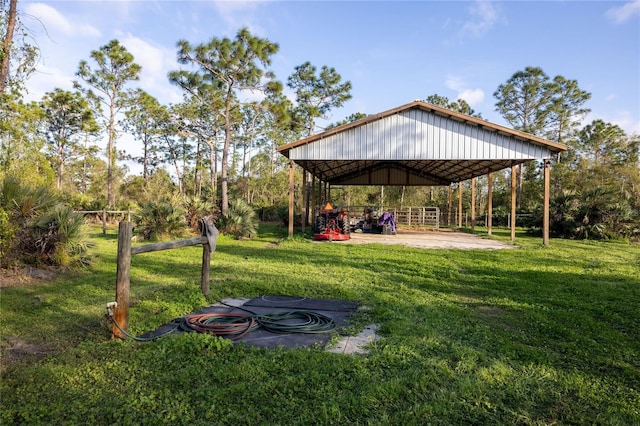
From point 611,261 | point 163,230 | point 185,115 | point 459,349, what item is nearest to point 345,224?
point 163,230

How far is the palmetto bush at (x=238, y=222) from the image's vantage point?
14.2m

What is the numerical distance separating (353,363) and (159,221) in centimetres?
1012

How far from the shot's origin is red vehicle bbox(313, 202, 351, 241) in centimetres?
1366

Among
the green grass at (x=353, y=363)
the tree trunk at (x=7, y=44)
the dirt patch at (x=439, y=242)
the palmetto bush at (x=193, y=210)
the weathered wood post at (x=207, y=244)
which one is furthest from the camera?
the palmetto bush at (x=193, y=210)

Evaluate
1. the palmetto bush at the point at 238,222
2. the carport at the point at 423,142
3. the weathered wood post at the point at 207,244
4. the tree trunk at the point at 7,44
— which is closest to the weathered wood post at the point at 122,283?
the weathered wood post at the point at 207,244

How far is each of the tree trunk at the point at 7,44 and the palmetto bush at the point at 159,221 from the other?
5.46 meters

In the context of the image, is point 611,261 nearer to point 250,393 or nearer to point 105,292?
point 250,393

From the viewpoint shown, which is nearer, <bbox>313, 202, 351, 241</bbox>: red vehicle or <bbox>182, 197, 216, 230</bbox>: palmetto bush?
<bbox>313, 202, 351, 241</bbox>: red vehicle

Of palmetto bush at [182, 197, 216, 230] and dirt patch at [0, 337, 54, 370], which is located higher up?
palmetto bush at [182, 197, 216, 230]

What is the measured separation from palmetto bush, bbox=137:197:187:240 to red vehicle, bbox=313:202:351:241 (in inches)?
189

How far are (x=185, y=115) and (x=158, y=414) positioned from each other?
27012 mm

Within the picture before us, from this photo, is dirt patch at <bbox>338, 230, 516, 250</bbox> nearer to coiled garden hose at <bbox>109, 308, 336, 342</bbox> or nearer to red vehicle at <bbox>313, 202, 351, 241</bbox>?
red vehicle at <bbox>313, 202, 351, 241</bbox>

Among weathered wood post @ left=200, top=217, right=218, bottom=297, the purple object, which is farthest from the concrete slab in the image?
the purple object

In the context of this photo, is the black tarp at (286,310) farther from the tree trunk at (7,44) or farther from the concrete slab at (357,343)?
the tree trunk at (7,44)
